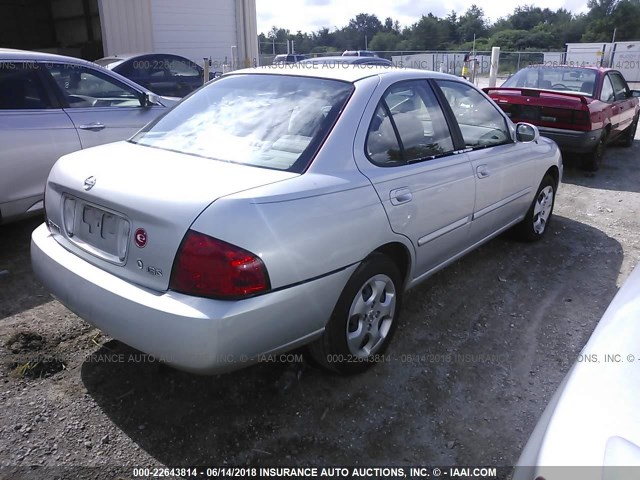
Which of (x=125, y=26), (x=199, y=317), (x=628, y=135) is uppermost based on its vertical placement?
(x=125, y=26)

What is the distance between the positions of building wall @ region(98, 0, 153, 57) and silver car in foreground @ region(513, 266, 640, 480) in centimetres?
1458

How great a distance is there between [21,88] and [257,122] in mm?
2761

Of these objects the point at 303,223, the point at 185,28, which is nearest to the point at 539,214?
the point at 303,223

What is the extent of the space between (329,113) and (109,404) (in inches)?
72.7

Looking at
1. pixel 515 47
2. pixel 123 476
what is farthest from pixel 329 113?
pixel 515 47

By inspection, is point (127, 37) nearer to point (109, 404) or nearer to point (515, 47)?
point (109, 404)

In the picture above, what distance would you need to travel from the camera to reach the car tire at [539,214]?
476 centimetres

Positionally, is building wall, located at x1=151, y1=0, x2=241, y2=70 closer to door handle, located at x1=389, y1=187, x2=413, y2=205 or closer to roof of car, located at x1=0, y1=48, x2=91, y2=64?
roof of car, located at x1=0, y1=48, x2=91, y2=64

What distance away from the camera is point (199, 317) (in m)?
2.06

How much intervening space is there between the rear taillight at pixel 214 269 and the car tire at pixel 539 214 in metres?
3.38

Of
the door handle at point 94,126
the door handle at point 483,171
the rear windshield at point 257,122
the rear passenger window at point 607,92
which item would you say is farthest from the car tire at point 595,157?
the door handle at point 94,126

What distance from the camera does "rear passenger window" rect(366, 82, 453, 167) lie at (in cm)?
284

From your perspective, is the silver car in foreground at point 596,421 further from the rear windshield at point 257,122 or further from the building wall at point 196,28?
the building wall at point 196,28

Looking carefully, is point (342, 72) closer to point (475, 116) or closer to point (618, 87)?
point (475, 116)
